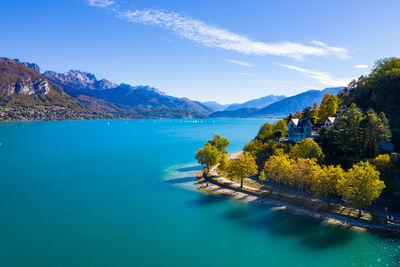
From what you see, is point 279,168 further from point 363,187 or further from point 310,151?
point 363,187

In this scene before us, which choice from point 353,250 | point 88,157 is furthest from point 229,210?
point 88,157

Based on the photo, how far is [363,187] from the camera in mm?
43875

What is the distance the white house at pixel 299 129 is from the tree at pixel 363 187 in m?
33.4

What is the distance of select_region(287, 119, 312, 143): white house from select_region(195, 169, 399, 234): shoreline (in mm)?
30615

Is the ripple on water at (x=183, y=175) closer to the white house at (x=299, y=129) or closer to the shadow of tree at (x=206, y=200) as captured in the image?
the shadow of tree at (x=206, y=200)

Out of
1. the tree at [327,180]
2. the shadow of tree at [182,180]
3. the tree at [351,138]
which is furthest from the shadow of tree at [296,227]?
the shadow of tree at [182,180]

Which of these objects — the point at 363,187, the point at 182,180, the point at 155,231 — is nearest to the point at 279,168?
the point at 363,187

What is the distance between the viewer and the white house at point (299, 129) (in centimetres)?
7794

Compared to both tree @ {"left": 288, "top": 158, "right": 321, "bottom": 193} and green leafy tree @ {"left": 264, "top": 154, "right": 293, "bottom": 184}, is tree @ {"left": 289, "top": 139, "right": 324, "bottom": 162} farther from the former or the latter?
tree @ {"left": 288, "top": 158, "right": 321, "bottom": 193}

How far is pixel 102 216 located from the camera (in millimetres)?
49750

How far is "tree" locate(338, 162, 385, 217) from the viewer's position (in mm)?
43562

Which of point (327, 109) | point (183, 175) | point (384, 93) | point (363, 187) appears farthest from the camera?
point (327, 109)

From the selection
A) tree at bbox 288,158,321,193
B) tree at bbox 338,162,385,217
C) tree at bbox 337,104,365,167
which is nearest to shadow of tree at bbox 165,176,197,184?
tree at bbox 288,158,321,193

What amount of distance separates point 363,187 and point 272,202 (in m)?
18.9
